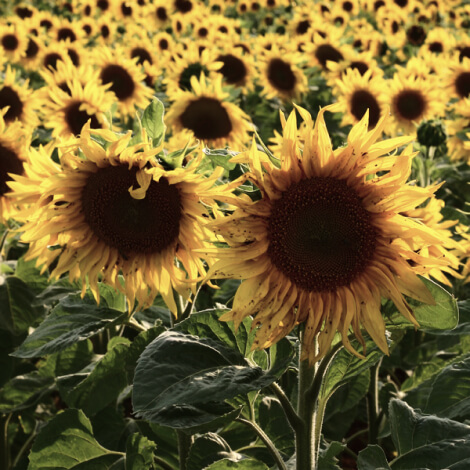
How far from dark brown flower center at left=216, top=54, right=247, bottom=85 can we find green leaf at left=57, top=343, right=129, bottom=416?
11.2 feet

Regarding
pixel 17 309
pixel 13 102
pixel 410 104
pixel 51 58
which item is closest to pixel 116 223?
pixel 17 309

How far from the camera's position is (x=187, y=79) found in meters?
4.40

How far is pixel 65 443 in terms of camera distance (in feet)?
5.82

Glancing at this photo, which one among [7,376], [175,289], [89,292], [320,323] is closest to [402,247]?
[320,323]

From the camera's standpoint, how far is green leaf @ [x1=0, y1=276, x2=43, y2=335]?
2289 millimetres

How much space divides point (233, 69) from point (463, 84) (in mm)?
1675

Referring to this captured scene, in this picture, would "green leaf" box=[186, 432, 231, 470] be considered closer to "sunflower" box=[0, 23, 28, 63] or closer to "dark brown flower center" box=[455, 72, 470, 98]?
"dark brown flower center" box=[455, 72, 470, 98]

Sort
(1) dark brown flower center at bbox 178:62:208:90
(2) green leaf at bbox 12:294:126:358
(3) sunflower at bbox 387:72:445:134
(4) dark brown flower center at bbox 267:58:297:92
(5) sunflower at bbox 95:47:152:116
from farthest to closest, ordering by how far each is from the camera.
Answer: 1. (4) dark brown flower center at bbox 267:58:297:92
2. (5) sunflower at bbox 95:47:152:116
3. (1) dark brown flower center at bbox 178:62:208:90
4. (3) sunflower at bbox 387:72:445:134
5. (2) green leaf at bbox 12:294:126:358

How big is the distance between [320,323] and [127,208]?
632 millimetres

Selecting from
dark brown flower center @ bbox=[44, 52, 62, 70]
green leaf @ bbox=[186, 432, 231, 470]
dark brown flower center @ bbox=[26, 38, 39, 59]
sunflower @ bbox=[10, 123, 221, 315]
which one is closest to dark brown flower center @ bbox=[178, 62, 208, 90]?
dark brown flower center @ bbox=[44, 52, 62, 70]

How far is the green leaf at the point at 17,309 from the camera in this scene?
2289mm

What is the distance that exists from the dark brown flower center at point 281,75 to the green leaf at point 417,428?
3.68 m

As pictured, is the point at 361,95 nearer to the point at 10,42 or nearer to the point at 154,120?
the point at 154,120

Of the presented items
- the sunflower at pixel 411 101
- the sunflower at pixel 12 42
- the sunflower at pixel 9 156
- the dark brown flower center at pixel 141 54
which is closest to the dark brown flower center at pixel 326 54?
the sunflower at pixel 411 101
